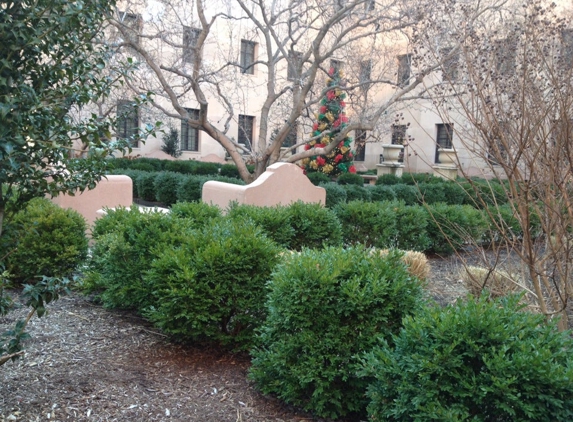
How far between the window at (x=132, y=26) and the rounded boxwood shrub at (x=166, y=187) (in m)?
3.89

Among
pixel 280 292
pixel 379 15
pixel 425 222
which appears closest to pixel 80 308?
pixel 280 292

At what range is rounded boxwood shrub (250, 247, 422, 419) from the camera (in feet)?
10.7

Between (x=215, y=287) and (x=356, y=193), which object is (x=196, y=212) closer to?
(x=215, y=287)

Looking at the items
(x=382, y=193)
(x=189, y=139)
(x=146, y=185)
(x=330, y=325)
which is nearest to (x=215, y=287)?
(x=330, y=325)

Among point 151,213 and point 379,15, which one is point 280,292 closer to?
point 151,213

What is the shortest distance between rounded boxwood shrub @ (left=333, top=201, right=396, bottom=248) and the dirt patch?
4.05m

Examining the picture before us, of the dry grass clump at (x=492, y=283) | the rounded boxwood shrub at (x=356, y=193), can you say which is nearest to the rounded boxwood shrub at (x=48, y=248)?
the dry grass clump at (x=492, y=283)

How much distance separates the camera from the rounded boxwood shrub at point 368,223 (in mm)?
8109

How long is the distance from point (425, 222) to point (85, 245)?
519 centimetres

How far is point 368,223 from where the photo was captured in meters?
8.13

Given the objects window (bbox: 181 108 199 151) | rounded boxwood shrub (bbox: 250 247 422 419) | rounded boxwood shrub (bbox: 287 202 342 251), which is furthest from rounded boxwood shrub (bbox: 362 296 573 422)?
window (bbox: 181 108 199 151)

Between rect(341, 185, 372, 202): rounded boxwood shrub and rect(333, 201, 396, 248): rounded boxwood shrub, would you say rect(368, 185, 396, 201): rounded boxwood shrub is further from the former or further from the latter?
rect(333, 201, 396, 248): rounded boxwood shrub

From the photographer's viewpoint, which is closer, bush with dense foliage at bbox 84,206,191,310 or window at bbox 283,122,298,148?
bush with dense foliage at bbox 84,206,191,310

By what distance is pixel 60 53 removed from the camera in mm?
2836
